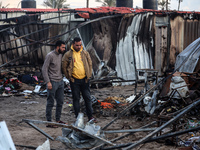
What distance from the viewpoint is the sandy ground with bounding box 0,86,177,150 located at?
15.5 feet

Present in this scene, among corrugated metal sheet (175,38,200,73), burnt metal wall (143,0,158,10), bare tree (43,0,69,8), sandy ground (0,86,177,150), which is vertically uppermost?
bare tree (43,0,69,8)

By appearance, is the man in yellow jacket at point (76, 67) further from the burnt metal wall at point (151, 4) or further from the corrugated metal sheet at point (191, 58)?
the burnt metal wall at point (151, 4)

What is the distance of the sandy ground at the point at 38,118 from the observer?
474 cm

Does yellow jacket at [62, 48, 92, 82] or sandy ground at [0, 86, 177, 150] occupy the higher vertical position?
yellow jacket at [62, 48, 92, 82]

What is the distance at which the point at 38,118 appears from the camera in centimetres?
668

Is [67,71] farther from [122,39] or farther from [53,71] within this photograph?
[122,39]

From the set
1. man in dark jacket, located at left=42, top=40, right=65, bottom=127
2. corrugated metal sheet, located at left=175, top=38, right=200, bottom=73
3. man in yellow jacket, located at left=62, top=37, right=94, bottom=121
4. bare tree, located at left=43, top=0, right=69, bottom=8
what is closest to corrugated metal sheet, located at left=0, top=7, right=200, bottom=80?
corrugated metal sheet, located at left=175, top=38, right=200, bottom=73

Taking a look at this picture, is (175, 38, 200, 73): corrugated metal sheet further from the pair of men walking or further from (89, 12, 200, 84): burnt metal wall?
the pair of men walking

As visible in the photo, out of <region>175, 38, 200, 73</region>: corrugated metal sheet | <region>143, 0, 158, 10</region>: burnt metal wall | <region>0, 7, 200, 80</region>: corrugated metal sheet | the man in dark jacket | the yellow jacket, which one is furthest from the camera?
<region>143, 0, 158, 10</region>: burnt metal wall

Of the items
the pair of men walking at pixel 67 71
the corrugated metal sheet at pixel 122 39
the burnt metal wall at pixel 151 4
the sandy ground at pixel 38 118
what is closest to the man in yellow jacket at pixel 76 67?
the pair of men walking at pixel 67 71

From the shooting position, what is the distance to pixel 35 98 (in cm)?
899

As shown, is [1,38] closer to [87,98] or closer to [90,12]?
[90,12]

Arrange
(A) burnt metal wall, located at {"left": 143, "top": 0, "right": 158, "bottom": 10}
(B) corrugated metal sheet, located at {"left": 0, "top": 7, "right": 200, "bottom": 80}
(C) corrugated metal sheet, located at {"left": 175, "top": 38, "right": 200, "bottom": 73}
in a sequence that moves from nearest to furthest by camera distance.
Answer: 1. (C) corrugated metal sheet, located at {"left": 175, "top": 38, "right": 200, "bottom": 73}
2. (B) corrugated metal sheet, located at {"left": 0, "top": 7, "right": 200, "bottom": 80}
3. (A) burnt metal wall, located at {"left": 143, "top": 0, "right": 158, "bottom": 10}

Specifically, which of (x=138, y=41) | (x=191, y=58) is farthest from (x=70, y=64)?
(x=138, y=41)
